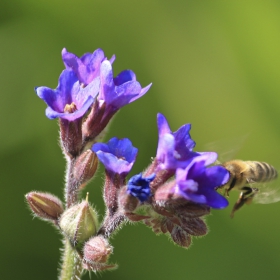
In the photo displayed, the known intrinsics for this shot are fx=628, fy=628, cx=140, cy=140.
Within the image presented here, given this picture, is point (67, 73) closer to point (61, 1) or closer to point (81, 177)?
point (81, 177)

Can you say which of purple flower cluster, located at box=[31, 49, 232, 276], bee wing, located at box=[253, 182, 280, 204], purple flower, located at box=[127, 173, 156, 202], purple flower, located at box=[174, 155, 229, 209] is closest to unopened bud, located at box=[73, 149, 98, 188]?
purple flower cluster, located at box=[31, 49, 232, 276]

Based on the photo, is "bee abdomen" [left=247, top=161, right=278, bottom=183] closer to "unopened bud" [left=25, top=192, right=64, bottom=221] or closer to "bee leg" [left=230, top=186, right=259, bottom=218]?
"bee leg" [left=230, top=186, right=259, bottom=218]

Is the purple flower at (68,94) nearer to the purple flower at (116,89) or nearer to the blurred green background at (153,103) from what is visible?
the purple flower at (116,89)

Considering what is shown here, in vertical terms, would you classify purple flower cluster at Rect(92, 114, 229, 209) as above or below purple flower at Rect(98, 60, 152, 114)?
below

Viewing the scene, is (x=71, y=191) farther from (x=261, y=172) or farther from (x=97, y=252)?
(x=261, y=172)

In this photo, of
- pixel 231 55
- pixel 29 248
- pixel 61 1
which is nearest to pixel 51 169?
pixel 29 248
